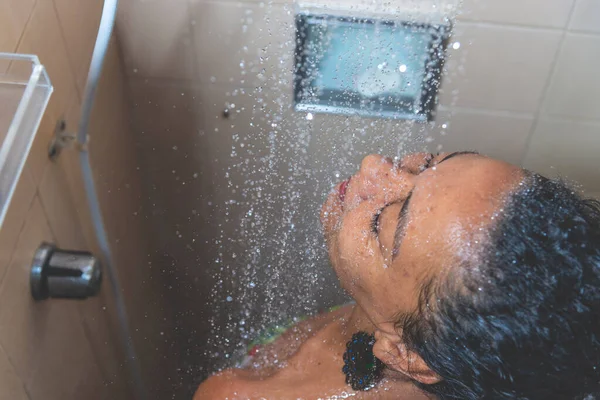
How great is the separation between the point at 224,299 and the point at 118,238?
1.17ft

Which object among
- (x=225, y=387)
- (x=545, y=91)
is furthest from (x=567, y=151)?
(x=225, y=387)

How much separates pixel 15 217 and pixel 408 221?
1.50ft

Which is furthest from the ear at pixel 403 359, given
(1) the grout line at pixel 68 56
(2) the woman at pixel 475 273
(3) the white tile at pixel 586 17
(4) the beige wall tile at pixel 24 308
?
(3) the white tile at pixel 586 17

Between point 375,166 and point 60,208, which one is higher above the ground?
point 375,166

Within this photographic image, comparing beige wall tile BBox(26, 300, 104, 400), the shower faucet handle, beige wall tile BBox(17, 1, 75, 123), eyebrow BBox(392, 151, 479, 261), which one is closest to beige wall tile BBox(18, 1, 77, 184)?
beige wall tile BBox(17, 1, 75, 123)

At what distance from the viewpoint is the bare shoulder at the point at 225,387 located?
3.18 ft

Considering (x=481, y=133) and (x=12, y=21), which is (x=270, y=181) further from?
(x=12, y=21)

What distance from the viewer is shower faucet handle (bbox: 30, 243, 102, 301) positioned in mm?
748

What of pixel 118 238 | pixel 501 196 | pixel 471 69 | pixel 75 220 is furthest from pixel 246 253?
pixel 501 196

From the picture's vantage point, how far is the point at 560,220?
2.18ft

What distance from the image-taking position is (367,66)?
3.73ft

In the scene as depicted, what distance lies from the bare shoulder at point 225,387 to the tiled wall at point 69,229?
0.19 meters

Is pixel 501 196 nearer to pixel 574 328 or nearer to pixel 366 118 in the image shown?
pixel 574 328

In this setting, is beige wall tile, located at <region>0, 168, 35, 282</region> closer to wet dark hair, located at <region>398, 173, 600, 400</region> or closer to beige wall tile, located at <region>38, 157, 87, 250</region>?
beige wall tile, located at <region>38, 157, 87, 250</region>
